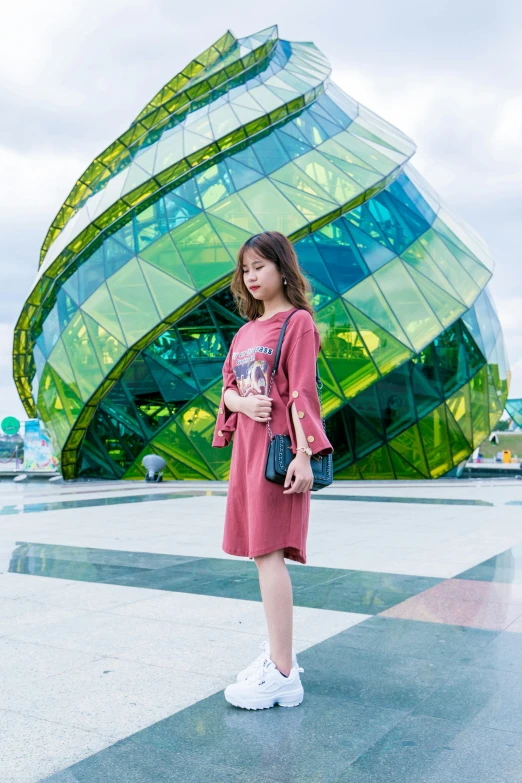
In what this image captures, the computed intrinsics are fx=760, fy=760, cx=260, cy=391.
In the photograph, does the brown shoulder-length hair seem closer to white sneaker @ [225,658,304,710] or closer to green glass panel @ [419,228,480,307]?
white sneaker @ [225,658,304,710]

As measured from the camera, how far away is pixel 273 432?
3166 millimetres

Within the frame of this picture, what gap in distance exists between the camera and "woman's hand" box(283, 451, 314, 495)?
2.99 metres

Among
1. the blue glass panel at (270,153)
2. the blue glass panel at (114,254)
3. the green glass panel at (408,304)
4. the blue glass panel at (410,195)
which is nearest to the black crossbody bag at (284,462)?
the green glass panel at (408,304)

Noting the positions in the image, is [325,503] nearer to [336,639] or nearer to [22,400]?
[336,639]

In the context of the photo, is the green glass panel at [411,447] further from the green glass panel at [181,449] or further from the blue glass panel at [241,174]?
the blue glass panel at [241,174]

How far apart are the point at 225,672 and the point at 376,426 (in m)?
16.0

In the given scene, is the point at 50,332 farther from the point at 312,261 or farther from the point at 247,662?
the point at 247,662

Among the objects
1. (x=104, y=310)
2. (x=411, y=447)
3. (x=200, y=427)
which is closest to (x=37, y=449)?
(x=104, y=310)

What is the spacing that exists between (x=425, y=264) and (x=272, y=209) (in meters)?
4.48

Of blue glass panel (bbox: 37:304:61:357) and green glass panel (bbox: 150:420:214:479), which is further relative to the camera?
blue glass panel (bbox: 37:304:61:357)

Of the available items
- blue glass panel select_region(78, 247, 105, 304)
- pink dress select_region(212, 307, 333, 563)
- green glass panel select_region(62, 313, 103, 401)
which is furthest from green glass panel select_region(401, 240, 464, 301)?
pink dress select_region(212, 307, 333, 563)

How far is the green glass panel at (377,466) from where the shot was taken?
63.7 ft

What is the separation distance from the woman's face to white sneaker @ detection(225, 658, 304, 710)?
1.57 m

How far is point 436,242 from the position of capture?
66.9 ft
